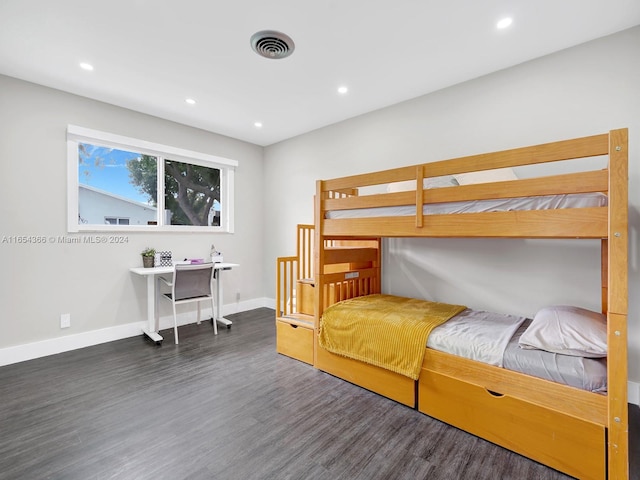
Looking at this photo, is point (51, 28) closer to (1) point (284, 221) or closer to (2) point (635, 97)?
(1) point (284, 221)

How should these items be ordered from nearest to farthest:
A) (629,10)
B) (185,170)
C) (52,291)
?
1. (629,10)
2. (52,291)
3. (185,170)

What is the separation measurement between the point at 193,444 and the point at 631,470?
2.24 metres

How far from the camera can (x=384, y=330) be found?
208 centimetres

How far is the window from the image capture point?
3.10 meters

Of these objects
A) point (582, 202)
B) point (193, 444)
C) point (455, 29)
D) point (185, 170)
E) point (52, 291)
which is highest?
point (455, 29)

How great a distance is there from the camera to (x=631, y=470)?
1452 mm

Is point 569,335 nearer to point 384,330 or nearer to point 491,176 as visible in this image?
point 384,330

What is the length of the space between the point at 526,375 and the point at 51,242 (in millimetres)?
3979

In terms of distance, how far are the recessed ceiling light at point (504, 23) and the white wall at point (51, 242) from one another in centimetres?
348

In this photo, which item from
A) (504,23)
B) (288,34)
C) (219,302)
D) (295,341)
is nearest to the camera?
(504,23)

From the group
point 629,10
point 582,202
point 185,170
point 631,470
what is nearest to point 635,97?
point 629,10

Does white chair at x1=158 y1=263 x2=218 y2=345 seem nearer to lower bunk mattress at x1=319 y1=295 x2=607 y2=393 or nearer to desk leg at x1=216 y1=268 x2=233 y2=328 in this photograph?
desk leg at x1=216 y1=268 x2=233 y2=328

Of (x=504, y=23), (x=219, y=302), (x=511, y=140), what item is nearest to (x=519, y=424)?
(x=511, y=140)

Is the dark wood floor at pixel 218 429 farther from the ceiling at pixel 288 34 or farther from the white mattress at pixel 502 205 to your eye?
the ceiling at pixel 288 34
